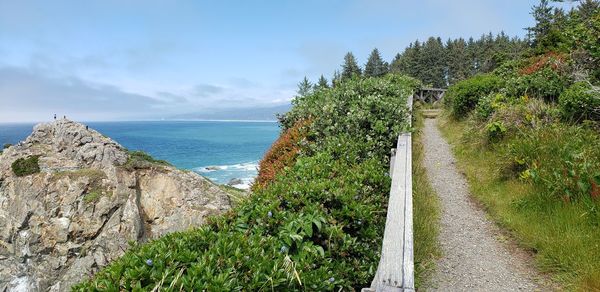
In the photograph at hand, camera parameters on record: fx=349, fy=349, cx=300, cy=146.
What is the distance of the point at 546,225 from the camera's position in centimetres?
504

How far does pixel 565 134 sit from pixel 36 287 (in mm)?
25392

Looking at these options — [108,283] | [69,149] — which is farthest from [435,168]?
[69,149]

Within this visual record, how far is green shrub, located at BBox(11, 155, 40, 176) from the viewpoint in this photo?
22823 mm

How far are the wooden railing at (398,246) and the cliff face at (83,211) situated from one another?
1684cm

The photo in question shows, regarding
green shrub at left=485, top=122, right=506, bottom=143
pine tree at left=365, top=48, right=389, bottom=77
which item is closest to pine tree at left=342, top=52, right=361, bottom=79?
pine tree at left=365, top=48, right=389, bottom=77

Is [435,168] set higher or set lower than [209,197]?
higher

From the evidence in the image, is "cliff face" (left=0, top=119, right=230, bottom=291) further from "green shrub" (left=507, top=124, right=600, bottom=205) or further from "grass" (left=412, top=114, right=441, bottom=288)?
"green shrub" (left=507, top=124, right=600, bottom=205)

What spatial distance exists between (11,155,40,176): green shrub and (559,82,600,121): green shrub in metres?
27.9

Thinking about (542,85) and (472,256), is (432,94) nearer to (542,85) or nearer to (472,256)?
(542,85)

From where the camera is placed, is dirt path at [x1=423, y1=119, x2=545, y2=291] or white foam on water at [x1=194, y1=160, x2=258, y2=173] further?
white foam on water at [x1=194, y1=160, x2=258, y2=173]

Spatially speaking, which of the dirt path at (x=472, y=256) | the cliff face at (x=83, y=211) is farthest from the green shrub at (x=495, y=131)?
the cliff face at (x=83, y=211)

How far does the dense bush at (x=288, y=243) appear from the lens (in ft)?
7.52

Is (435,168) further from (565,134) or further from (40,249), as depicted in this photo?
(40,249)

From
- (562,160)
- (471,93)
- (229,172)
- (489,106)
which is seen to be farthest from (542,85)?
(229,172)
